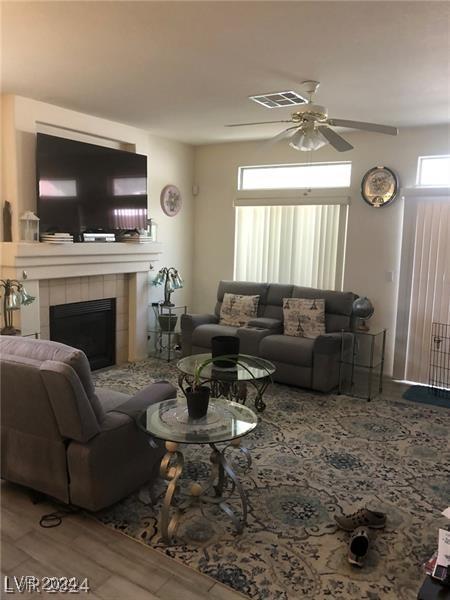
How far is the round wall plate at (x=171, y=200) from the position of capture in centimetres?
623

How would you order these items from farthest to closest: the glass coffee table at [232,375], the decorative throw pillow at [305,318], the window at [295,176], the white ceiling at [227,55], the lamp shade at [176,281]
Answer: the lamp shade at [176,281] → the window at [295,176] → the decorative throw pillow at [305,318] → the glass coffee table at [232,375] → the white ceiling at [227,55]

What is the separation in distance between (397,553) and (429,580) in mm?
630

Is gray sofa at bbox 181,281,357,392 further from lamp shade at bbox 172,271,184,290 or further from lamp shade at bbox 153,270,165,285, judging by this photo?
lamp shade at bbox 153,270,165,285

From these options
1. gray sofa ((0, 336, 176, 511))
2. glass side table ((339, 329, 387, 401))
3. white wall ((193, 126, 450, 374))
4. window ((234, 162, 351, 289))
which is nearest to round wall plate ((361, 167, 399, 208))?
white wall ((193, 126, 450, 374))

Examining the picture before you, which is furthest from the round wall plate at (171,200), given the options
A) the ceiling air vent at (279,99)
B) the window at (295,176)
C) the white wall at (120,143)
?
the ceiling air vent at (279,99)

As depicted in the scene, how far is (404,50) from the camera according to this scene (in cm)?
298

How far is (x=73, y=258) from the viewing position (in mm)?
4848

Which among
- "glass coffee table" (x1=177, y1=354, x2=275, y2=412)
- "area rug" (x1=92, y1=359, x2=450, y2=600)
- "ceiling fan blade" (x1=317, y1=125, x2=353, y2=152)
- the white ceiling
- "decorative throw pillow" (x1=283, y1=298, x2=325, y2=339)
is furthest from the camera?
"decorative throw pillow" (x1=283, y1=298, x2=325, y2=339)

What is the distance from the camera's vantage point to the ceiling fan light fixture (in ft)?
11.7

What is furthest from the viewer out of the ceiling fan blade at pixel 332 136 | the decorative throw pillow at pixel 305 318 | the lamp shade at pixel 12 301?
the decorative throw pillow at pixel 305 318

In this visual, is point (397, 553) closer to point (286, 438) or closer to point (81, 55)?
point (286, 438)

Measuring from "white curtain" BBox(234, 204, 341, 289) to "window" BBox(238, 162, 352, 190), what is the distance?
0.27 metres

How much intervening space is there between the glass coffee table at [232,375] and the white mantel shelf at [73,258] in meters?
1.60

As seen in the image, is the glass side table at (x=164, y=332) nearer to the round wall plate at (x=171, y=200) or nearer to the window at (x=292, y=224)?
the window at (x=292, y=224)
